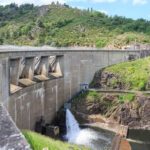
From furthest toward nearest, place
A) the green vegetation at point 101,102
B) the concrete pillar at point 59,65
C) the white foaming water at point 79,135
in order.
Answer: the green vegetation at point 101,102 → the concrete pillar at point 59,65 → the white foaming water at point 79,135

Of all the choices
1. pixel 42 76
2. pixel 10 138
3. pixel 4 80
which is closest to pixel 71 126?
pixel 42 76

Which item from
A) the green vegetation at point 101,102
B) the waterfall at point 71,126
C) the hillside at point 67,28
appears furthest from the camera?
the hillside at point 67,28

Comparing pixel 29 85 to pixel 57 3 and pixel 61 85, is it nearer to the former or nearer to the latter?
pixel 61 85

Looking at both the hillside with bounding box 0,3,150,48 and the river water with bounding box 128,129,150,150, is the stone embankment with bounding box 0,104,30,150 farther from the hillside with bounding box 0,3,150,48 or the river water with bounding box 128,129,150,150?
the hillside with bounding box 0,3,150,48

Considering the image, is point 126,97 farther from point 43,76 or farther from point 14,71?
point 14,71

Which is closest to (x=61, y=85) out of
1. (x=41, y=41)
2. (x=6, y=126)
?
(x=6, y=126)

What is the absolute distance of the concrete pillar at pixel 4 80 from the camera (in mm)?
36938

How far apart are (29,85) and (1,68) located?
27.0 ft

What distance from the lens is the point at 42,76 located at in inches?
2083

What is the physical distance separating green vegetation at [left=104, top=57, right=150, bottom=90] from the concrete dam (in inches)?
93.6

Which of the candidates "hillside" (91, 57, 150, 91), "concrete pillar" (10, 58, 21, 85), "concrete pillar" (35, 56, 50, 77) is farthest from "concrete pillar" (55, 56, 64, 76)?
"concrete pillar" (10, 58, 21, 85)

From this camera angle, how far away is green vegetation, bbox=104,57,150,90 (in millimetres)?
64500

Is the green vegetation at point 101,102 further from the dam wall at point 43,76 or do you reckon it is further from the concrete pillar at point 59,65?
the concrete pillar at point 59,65

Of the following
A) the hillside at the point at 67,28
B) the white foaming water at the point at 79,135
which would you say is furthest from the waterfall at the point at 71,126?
the hillside at the point at 67,28
